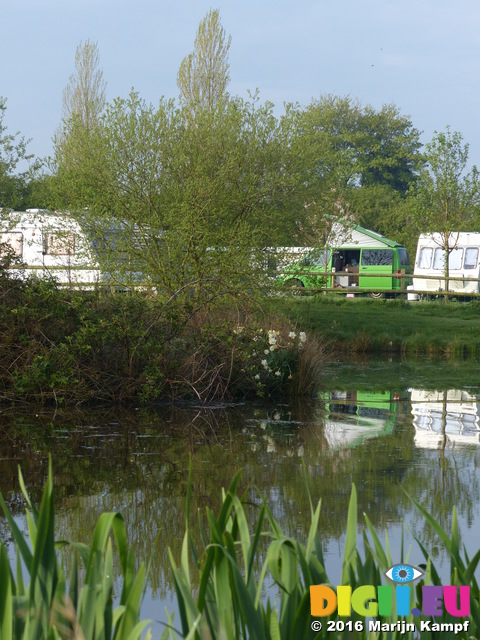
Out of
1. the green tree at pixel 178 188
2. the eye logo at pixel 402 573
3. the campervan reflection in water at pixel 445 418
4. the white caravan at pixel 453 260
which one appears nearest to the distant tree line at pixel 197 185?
the green tree at pixel 178 188

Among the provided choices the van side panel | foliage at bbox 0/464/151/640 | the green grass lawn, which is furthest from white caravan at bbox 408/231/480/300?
foliage at bbox 0/464/151/640

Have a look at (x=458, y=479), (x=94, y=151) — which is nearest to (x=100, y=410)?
(x=458, y=479)

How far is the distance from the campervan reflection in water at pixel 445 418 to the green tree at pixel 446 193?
1001 inches

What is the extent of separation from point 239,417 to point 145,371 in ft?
5.40

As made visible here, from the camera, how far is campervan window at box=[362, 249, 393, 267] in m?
44.3

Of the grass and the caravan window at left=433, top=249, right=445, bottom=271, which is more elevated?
the caravan window at left=433, top=249, right=445, bottom=271

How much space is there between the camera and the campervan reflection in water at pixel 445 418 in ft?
33.8

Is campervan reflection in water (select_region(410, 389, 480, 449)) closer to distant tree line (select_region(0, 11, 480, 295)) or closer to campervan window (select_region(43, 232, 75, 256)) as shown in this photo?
distant tree line (select_region(0, 11, 480, 295))

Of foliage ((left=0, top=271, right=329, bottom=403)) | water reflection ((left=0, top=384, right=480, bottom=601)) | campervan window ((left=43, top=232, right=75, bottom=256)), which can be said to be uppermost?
campervan window ((left=43, top=232, right=75, bottom=256))

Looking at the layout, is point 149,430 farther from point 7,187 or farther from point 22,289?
point 7,187

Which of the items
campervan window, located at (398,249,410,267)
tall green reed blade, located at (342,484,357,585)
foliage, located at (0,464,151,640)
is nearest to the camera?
foliage, located at (0,464,151,640)

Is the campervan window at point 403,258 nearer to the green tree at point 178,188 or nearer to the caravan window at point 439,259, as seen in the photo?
the caravan window at point 439,259

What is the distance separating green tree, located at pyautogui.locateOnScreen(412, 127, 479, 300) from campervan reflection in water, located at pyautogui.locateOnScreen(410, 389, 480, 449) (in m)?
25.4

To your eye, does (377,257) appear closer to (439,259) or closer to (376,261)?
(376,261)
